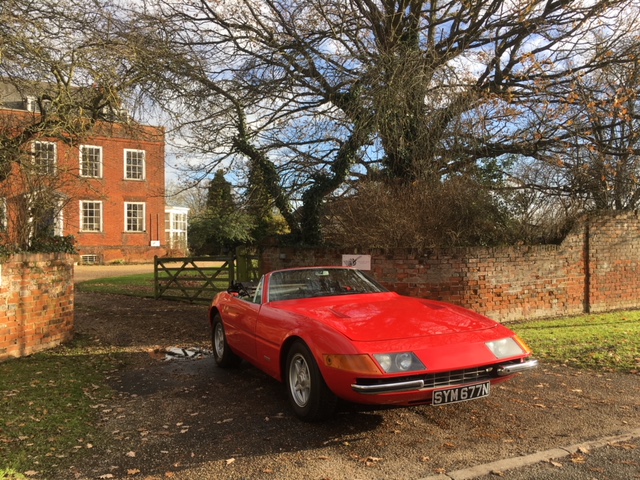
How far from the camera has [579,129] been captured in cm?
1105

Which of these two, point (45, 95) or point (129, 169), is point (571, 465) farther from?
point (129, 169)

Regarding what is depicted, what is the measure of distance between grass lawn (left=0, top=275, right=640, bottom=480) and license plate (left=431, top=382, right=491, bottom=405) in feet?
8.96

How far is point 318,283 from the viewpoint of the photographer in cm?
586

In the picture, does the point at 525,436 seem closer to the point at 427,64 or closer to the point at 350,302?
the point at 350,302

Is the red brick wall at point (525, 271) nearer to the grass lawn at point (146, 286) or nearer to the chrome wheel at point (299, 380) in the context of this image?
the grass lawn at point (146, 286)

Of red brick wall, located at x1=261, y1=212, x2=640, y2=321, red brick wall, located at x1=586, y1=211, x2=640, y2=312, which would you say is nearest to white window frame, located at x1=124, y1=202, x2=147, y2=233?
red brick wall, located at x1=261, y1=212, x2=640, y2=321

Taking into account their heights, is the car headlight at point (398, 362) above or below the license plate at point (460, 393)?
above

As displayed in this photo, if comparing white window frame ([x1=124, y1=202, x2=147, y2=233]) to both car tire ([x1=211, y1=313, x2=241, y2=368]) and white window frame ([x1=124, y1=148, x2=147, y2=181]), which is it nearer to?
white window frame ([x1=124, y1=148, x2=147, y2=181])

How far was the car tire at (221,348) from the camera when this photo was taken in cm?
645

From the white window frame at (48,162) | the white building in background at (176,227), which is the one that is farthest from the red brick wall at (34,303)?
the white building in background at (176,227)

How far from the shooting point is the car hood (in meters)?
4.20

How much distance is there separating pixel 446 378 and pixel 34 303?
19.7ft

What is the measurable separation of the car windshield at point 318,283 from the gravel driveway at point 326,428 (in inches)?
42.0

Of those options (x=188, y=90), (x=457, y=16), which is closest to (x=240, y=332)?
(x=188, y=90)
